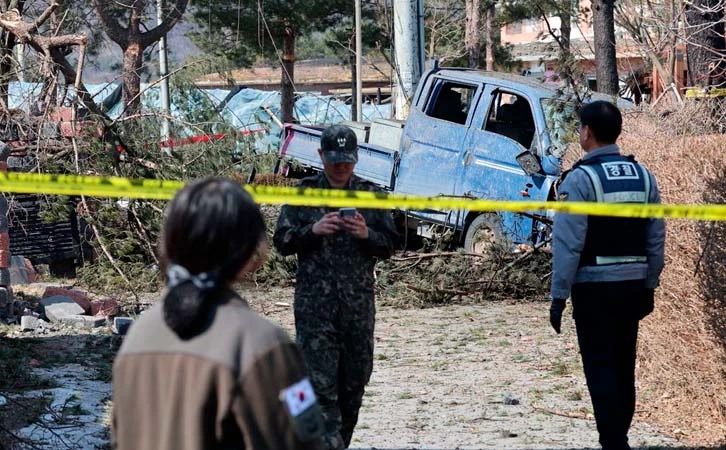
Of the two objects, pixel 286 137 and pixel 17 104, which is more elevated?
pixel 17 104

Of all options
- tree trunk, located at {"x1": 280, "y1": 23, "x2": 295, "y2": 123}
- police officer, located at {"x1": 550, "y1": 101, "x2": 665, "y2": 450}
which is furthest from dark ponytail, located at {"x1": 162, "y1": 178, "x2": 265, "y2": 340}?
tree trunk, located at {"x1": 280, "y1": 23, "x2": 295, "y2": 123}

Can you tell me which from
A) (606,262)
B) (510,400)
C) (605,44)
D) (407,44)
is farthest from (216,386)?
(407,44)

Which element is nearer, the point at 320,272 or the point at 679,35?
the point at 320,272

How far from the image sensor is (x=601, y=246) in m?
5.34

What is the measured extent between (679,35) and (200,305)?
30.2 feet

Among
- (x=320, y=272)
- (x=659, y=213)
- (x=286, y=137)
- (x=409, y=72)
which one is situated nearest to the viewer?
(x=659, y=213)

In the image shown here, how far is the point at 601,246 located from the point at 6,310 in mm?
5945

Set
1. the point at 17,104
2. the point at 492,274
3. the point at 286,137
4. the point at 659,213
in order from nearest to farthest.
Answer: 1. the point at 659,213
2. the point at 17,104
3. the point at 492,274
4. the point at 286,137

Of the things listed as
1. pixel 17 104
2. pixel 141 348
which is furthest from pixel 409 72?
pixel 141 348

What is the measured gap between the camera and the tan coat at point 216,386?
2418 millimetres

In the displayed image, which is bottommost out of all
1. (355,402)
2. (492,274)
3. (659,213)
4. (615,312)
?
(492,274)

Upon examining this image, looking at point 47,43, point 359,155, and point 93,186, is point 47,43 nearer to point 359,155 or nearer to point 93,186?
point 359,155

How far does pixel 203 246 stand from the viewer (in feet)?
8.30

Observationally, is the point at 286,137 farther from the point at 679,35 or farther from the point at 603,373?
the point at 603,373
